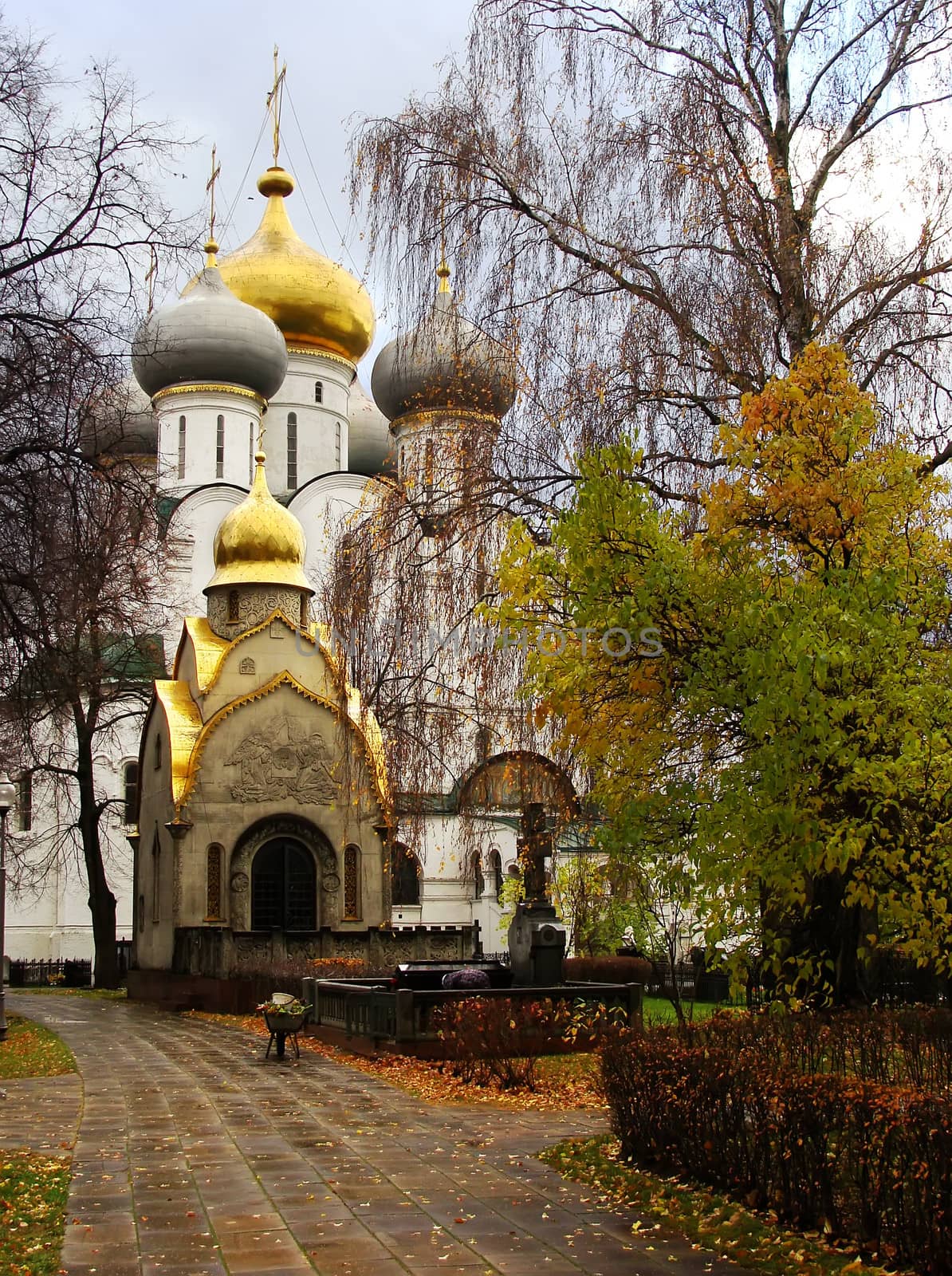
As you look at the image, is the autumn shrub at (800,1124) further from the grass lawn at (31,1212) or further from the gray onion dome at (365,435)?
the gray onion dome at (365,435)

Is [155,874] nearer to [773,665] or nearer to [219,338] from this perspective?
[219,338]

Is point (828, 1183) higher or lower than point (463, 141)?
lower

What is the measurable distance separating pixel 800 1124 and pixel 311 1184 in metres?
2.83

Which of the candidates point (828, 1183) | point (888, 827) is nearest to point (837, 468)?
point (888, 827)

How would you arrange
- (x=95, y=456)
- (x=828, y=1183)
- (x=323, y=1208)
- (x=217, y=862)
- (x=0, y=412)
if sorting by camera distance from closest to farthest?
1. (x=828, y=1183)
2. (x=323, y=1208)
3. (x=0, y=412)
4. (x=95, y=456)
5. (x=217, y=862)

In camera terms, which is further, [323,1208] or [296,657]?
[296,657]

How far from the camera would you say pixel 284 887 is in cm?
2395

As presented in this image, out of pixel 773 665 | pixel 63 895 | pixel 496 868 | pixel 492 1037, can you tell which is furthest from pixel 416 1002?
pixel 63 895

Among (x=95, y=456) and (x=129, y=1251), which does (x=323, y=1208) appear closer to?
(x=129, y=1251)

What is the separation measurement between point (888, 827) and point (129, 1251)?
434 centimetres

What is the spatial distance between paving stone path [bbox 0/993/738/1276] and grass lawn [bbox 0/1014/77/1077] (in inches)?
30.5

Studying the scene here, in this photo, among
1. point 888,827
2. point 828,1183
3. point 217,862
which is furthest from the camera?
point 217,862

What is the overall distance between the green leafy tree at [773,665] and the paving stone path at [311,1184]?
181 centimetres

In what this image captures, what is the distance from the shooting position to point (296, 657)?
987 inches
